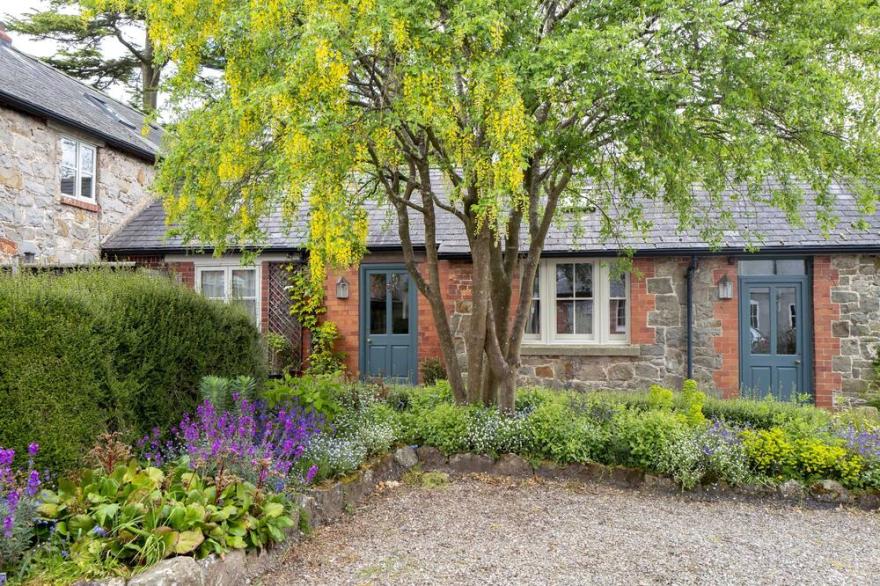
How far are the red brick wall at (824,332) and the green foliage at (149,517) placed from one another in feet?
30.4

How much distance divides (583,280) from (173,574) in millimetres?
8728

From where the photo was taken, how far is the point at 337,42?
14.2 ft

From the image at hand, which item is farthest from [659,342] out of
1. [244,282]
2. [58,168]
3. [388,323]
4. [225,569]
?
[58,168]

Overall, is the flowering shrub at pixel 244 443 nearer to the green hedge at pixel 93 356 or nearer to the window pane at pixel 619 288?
the green hedge at pixel 93 356

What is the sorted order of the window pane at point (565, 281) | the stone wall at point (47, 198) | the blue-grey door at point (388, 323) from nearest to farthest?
the stone wall at point (47, 198) < the window pane at point (565, 281) < the blue-grey door at point (388, 323)

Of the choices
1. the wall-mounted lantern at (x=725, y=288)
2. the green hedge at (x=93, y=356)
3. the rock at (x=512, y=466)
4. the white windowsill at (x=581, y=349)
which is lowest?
the rock at (x=512, y=466)

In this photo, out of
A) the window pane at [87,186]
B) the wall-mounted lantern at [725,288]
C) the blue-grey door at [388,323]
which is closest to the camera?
the wall-mounted lantern at [725,288]

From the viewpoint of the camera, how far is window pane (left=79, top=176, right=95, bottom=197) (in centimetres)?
1118

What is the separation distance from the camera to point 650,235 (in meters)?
10.5

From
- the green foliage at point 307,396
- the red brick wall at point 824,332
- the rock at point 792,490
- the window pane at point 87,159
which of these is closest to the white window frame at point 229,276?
the window pane at point 87,159

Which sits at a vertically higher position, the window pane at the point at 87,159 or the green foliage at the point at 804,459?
the window pane at the point at 87,159

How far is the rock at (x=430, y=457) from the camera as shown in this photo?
6.15 meters

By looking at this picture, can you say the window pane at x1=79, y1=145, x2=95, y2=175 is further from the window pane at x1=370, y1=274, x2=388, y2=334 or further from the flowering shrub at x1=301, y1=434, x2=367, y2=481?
the flowering shrub at x1=301, y1=434, x2=367, y2=481

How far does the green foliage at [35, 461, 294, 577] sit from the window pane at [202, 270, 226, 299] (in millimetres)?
7899
